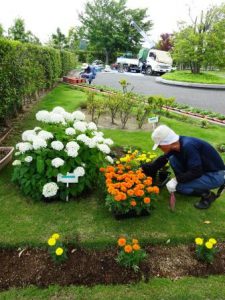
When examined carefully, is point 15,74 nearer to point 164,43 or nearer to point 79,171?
point 79,171

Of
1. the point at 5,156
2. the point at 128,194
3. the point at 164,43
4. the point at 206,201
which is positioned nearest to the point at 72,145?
the point at 128,194

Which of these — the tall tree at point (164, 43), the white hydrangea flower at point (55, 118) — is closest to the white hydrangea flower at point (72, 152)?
the white hydrangea flower at point (55, 118)

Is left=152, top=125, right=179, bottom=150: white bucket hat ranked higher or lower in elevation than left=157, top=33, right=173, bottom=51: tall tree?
lower

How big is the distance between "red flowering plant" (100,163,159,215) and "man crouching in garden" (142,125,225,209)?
1.34ft

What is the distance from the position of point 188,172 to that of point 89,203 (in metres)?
1.36

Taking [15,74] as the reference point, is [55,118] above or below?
below

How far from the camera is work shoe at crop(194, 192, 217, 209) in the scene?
3883 mm

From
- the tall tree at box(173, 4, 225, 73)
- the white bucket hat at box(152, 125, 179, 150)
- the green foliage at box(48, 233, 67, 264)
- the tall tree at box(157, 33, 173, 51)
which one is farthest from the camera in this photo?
the tall tree at box(157, 33, 173, 51)

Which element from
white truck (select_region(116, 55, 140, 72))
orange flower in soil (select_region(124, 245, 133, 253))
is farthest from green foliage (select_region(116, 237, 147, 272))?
white truck (select_region(116, 55, 140, 72))

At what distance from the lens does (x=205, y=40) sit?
20484mm

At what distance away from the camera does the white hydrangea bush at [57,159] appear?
11.4ft

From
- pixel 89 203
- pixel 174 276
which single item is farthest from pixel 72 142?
pixel 174 276

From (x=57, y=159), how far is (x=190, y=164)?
1.62 m

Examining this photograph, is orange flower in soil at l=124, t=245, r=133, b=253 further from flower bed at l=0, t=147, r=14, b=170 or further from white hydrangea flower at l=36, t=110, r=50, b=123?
flower bed at l=0, t=147, r=14, b=170
